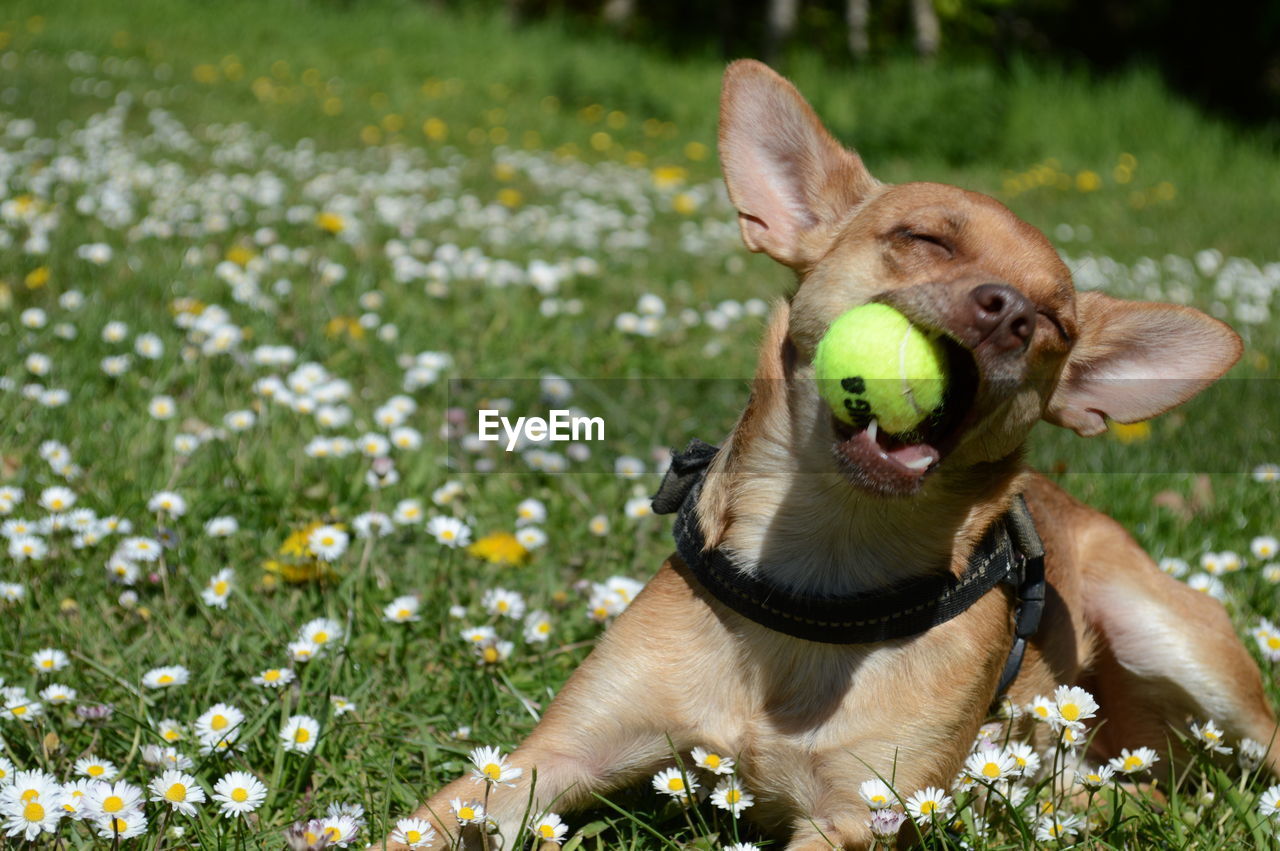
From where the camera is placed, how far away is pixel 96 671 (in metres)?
2.94

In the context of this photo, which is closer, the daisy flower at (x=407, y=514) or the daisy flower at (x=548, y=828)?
the daisy flower at (x=548, y=828)

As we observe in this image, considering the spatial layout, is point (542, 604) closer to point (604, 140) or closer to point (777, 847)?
point (777, 847)

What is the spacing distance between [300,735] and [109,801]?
0.53 m

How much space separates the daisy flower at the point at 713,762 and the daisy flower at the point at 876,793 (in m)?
0.28

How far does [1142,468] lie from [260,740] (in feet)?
12.2

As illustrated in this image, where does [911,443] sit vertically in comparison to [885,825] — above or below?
above

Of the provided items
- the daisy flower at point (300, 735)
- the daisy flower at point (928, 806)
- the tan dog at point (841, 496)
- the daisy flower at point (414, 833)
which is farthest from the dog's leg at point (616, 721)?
the daisy flower at point (928, 806)

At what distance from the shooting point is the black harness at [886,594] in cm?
255

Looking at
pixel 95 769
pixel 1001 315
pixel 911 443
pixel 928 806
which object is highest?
pixel 1001 315

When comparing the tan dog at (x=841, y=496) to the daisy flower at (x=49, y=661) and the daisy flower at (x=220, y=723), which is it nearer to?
the daisy flower at (x=220, y=723)

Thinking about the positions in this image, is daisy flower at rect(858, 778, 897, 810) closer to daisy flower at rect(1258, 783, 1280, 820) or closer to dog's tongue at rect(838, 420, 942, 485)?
dog's tongue at rect(838, 420, 942, 485)

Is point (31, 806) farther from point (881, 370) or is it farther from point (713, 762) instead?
point (881, 370)

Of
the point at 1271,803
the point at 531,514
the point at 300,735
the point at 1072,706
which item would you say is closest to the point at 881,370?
the point at 1072,706

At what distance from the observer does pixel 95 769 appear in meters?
2.43
